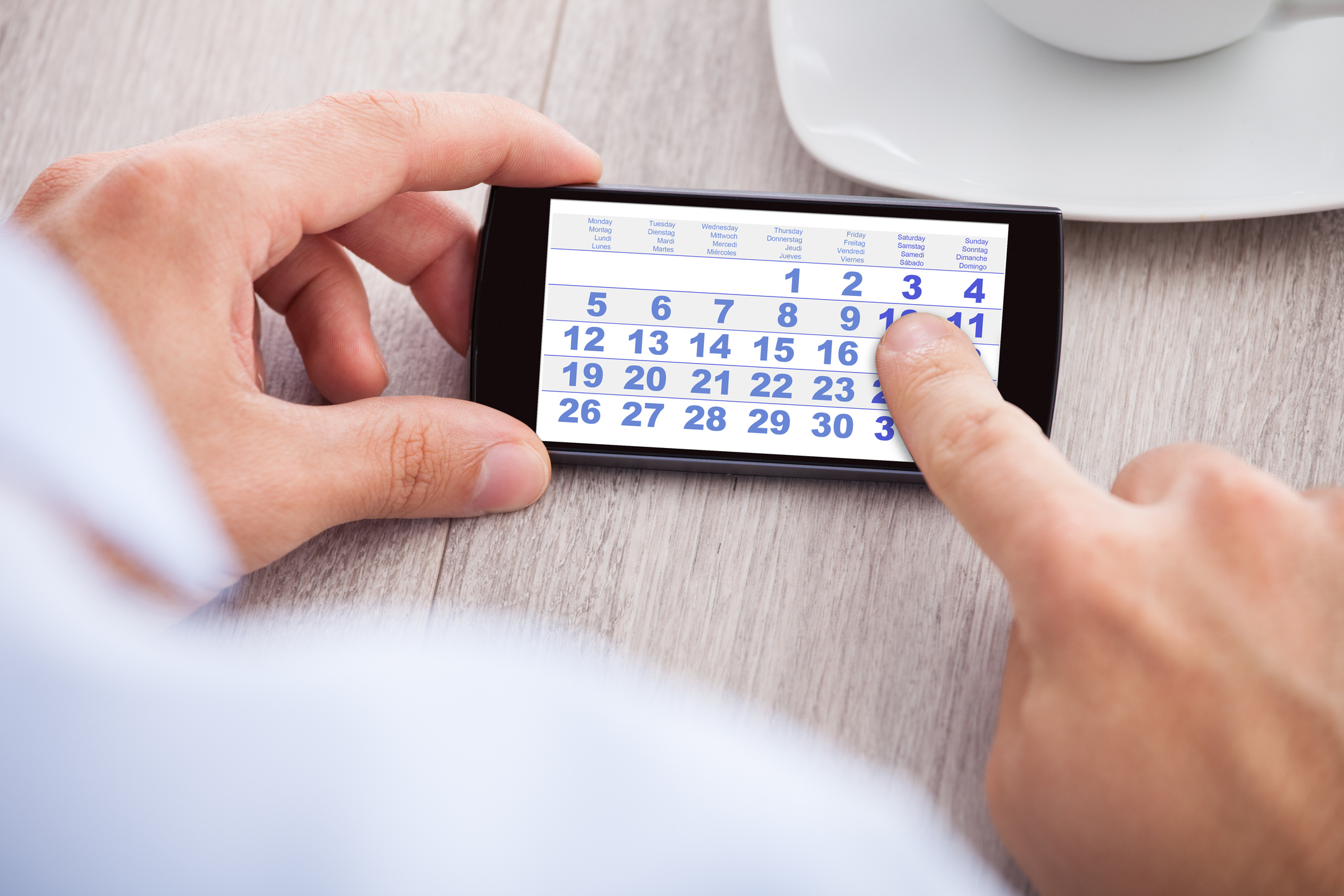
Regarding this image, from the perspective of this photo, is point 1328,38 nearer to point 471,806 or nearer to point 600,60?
point 600,60

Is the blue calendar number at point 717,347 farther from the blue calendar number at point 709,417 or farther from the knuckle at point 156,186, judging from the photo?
the knuckle at point 156,186

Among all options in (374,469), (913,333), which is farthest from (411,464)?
(913,333)

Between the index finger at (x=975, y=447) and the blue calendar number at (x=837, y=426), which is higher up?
the index finger at (x=975, y=447)

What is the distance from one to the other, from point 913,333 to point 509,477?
19cm

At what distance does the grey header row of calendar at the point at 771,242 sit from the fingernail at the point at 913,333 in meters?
0.03

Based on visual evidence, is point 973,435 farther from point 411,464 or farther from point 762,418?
point 411,464

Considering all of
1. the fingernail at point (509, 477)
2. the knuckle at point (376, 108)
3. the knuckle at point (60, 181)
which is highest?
the knuckle at point (376, 108)

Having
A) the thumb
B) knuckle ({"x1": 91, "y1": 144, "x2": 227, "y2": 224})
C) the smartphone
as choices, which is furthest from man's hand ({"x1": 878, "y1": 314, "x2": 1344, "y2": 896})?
knuckle ({"x1": 91, "y1": 144, "x2": 227, "y2": 224})

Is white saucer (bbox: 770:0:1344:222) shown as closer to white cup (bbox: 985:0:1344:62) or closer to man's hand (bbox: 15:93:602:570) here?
A: white cup (bbox: 985:0:1344:62)

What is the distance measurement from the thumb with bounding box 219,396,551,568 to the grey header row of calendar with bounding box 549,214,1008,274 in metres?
0.10

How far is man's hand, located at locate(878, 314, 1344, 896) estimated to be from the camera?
0.93 ft

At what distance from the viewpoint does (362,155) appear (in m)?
0.37

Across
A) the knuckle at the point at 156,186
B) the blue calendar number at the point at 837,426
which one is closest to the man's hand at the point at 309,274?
the knuckle at the point at 156,186

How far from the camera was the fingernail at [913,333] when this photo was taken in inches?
14.9
